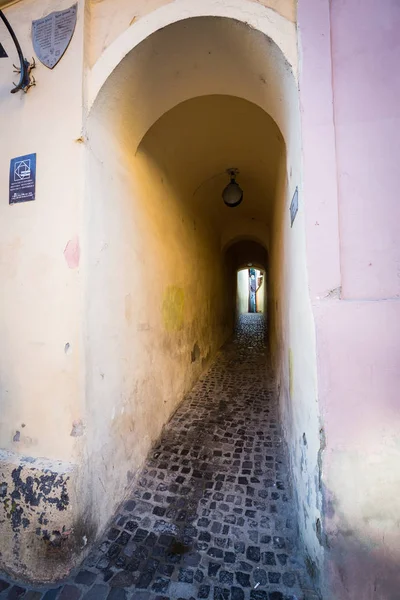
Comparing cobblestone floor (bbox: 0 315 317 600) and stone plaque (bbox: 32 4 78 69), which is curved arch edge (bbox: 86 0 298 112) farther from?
cobblestone floor (bbox: 0 315 317 600)

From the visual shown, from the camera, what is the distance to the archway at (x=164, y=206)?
5.55 feet

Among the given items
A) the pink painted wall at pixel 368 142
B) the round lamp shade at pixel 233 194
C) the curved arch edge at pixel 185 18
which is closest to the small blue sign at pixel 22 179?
the curved arch edge at pixel 185 18

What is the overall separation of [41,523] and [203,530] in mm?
1108

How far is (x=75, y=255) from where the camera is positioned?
1767mm

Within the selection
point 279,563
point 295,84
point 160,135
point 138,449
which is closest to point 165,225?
point 160,135

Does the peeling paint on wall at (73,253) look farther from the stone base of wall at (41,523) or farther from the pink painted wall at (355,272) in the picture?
the pink painted wall at (355,272)

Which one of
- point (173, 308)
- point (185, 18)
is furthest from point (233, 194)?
point (185, 18)

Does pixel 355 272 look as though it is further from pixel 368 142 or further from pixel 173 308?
pixel 173 308

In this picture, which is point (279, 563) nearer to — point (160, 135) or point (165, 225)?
point (165, 225)

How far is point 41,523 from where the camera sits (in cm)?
163

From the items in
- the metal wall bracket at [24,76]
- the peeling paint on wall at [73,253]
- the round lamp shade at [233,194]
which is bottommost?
the peeling paint on wall at [73,253]

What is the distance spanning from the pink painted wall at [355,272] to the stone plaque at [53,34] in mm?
1662

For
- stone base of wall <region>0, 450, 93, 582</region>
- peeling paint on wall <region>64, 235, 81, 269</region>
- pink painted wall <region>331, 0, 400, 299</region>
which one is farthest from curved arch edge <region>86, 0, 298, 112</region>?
stone base of wall <region>0, 450, 93, 582</region>

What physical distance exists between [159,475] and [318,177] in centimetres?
278
